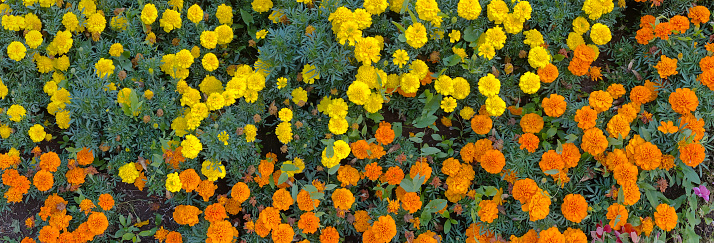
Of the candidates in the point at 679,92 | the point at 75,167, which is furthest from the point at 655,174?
the point at 75,167

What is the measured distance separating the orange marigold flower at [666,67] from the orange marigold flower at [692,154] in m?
0.52

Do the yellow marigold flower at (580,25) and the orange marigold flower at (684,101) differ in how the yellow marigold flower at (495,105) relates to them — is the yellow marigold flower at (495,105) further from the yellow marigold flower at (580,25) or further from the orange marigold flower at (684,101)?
the orange marigold flower at (684,101)

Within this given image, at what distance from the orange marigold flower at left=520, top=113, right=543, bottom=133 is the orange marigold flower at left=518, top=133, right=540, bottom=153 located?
0.32 ft

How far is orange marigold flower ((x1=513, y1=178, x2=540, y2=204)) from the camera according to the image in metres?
2.59

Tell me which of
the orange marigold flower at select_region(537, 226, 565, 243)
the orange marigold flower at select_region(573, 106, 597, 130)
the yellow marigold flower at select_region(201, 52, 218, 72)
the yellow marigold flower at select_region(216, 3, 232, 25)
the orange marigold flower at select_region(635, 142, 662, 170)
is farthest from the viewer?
the yellow marigold flower at select_region(216, 3, 232, 25)

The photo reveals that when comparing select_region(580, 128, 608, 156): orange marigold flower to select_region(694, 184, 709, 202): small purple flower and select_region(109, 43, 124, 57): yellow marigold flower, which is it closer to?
select_region(694, 184, 709, 202): small purple flower

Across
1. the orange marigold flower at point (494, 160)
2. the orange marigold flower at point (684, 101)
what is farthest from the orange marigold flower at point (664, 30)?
the orange marigold flower at point (494, 160)

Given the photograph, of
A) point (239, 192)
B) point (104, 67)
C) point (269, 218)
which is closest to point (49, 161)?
point (104, 67)

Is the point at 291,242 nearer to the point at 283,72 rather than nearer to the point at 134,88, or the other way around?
the point at 283,72

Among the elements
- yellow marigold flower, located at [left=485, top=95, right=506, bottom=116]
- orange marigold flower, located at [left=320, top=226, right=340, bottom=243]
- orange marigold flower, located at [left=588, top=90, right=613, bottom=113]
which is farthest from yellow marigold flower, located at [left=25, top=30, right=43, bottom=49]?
orange marigold flower, located at [left=588, top=90, right=613, bottom=113]

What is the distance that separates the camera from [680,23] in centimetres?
287

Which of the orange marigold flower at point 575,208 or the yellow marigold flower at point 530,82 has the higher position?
the yellow marigold flower at point 530,82

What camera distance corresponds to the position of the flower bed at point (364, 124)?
2.72 metres

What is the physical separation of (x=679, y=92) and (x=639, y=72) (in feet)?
1.59
